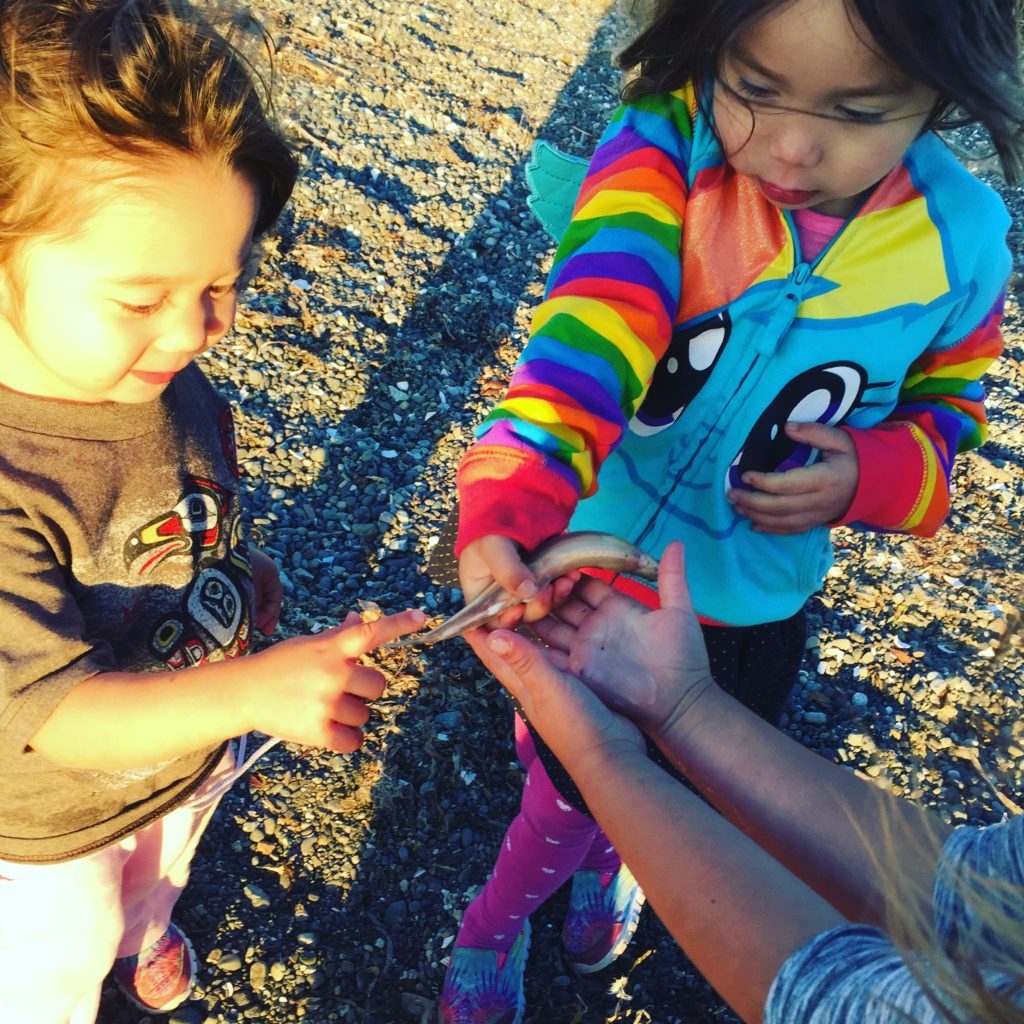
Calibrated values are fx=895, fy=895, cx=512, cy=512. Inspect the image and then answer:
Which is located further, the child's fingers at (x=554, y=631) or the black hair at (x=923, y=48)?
the child's fingers at (x=554, y=631)

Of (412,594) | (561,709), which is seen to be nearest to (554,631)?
(561,709)

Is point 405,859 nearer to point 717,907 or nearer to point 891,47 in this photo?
point 717,907

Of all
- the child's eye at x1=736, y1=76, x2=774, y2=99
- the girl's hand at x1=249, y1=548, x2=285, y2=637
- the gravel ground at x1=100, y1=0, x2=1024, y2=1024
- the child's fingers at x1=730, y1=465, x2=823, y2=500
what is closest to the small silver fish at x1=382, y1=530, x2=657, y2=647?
the child's fingers at x1=730, y1=465, x2=823, y2=500

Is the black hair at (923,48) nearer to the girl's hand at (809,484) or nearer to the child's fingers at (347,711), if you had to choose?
the girl's hand at (809,484)

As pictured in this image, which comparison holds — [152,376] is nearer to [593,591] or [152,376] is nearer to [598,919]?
[593,591]

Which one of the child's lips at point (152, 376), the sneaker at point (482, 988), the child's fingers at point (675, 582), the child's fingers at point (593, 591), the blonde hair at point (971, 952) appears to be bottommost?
the sneaker at point (482, 988)

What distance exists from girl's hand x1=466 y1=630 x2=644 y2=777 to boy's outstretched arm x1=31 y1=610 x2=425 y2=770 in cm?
24

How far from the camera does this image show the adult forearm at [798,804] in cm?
143

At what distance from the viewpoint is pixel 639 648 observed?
5.77 feet

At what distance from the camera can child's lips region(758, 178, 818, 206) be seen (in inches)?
64.5

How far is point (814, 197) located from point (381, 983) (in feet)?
7.69

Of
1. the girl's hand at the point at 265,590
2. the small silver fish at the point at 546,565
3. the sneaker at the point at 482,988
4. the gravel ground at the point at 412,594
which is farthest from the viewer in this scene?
the gravel ground at the point at 412,594

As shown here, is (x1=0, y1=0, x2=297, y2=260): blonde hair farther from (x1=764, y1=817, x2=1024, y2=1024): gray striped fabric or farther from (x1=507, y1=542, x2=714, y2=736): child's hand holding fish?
(x1=764, y1=817, x2=1024, y2=1024): gray striped fabric

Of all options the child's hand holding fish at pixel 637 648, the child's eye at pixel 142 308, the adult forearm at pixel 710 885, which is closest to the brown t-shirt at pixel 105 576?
the child's eye at pixel 142 308
